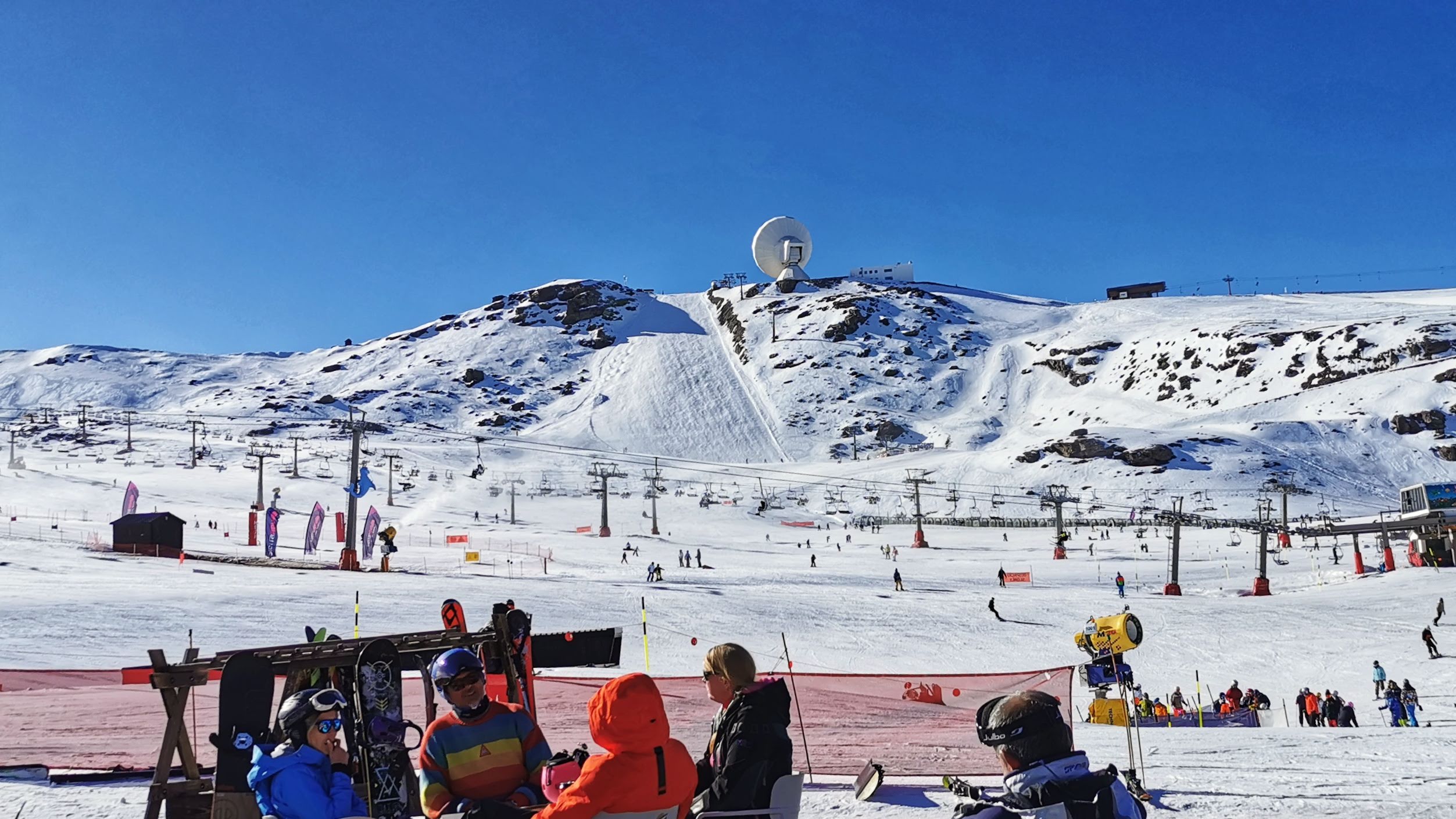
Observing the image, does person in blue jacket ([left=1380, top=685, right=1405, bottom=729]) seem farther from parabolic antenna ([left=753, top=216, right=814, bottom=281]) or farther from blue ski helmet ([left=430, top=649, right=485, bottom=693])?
parabolic antenna ([left=753, top=216, right=814, bottom=281])

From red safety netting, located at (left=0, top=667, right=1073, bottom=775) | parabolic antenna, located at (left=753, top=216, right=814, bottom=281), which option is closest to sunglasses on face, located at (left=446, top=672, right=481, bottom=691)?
red safety netting, located at (left=0, top=667, right=1073, bottom=775)

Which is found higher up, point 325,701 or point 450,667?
point 450,667

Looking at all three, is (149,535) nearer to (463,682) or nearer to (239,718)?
(239,718)

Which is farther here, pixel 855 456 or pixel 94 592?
pixel 855 456

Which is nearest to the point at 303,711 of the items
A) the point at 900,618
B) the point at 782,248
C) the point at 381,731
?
the point at 381,731

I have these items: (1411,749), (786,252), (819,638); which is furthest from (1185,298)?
(1411,749)

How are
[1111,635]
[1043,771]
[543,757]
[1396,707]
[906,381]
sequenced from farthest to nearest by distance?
[906,381] < [1396,707] < [1111,635] < [543,757] < [1043,771]

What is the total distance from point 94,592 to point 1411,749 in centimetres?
2920

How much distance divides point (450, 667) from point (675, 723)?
6014 mm

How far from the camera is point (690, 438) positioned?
12650 cm

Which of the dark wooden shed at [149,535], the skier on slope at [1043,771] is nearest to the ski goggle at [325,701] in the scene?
the skier on slope at [1043,771]

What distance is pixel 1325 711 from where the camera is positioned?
17203 millimetres

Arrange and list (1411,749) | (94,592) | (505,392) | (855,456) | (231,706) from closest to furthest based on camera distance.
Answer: (231,706)
(1411,749)
(94,592)
(855,456)
(505,392)

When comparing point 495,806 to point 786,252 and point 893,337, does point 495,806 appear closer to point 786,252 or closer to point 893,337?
point 893,337
